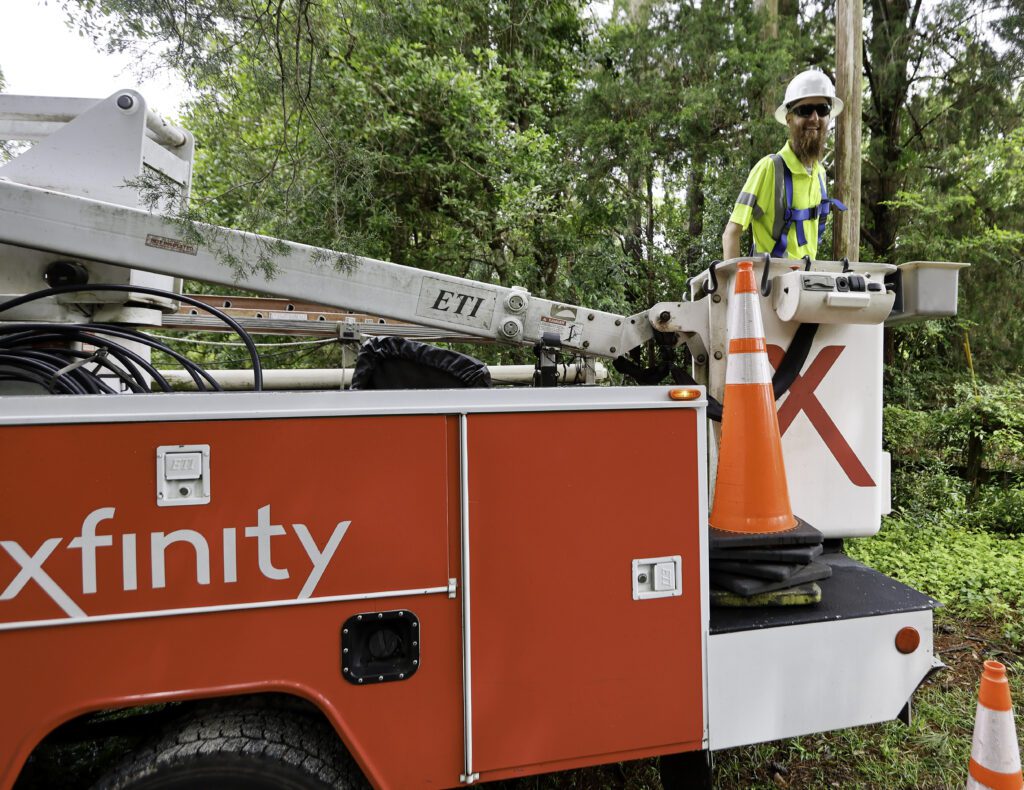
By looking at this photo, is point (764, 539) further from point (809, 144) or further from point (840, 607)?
point (809, 144)

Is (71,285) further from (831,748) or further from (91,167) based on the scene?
(831,748)

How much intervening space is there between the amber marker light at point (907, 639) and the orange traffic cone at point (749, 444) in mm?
451

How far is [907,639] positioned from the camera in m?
1.98

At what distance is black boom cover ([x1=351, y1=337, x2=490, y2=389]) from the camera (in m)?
2.17

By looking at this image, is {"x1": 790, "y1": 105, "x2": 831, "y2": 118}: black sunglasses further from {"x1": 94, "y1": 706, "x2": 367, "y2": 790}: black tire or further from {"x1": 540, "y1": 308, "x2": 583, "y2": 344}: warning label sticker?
{"x1": 94, "y1": 706, "x2": 367, "y2": 790}: black tire

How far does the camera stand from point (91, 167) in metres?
2.72

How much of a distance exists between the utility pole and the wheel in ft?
18.1

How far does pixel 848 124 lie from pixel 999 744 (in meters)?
6.10

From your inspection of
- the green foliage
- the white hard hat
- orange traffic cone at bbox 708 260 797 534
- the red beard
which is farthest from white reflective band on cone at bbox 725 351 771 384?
the green foliage

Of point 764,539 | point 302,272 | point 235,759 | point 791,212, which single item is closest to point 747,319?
point 764,539

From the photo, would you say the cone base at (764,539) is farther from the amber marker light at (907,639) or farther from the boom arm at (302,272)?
the boom arm at (302,272)

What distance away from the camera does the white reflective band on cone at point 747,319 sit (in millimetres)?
2250

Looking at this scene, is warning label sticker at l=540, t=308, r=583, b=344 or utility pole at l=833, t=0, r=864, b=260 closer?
warning label sticker at l=540, t=308, r=583, b=344

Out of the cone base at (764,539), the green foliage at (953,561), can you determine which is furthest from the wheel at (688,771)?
the green foliage at (953,561)
